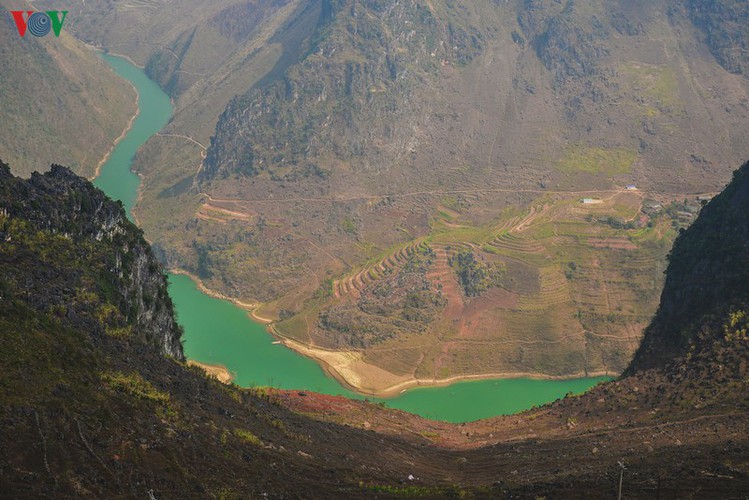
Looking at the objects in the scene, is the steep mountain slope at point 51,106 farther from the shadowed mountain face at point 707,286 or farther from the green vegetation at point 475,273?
the shadowed mountain face at point 707,286

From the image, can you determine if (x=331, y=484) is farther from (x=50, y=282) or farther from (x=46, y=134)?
(x=46, y=134)

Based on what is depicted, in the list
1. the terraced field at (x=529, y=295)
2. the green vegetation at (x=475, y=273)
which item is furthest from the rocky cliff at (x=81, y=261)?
the green vegetation at (x=475, y=273)

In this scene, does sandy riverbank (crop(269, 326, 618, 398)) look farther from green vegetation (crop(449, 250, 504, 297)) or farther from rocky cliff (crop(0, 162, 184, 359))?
rocky cliff (crop(0, 162, 184, 359))

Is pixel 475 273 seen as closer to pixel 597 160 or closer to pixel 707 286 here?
pixel 707 286

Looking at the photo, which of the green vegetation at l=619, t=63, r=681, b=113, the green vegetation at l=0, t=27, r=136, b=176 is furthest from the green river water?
the green vegetation at l=619, t=63, r=681, b=113

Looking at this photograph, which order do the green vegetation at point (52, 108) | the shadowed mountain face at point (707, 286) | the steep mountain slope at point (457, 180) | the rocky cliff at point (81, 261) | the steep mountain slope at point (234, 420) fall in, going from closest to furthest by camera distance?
the steep mountain slope at point (234, 420) → the rocky cliff at point (81, 261) → the shadowed mountain face at point (707, 286) → the steep mountain slope at point (457, 180) → the green vegetation at point (52, 108)

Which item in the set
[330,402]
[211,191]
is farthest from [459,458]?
[211,191]
